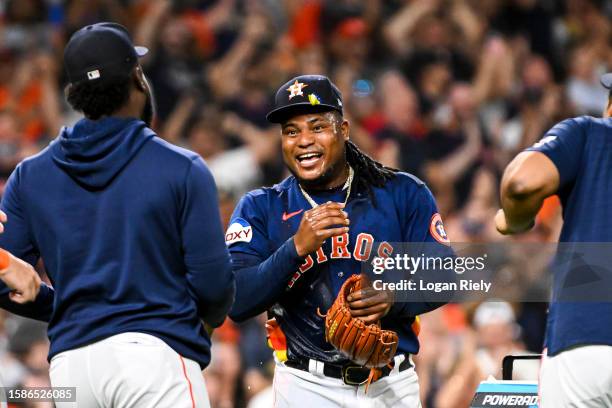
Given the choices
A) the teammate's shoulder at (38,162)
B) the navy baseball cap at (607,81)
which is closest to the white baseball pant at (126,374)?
the teammate's shoulder at (38,162)

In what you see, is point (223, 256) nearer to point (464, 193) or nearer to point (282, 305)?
point (282, 305)

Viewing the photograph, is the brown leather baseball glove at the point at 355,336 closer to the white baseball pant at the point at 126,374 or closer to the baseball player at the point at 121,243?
the baseball player at the point at 121,243

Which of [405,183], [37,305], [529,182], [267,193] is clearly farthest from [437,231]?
[37,305]

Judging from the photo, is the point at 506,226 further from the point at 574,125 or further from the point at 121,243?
the point at 121,243

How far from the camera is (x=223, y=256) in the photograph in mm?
3359

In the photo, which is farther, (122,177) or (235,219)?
(235,219)

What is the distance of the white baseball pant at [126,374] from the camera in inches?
127

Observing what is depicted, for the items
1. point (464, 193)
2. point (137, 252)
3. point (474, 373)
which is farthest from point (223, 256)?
point (464, 193)

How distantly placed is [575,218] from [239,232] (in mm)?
1363

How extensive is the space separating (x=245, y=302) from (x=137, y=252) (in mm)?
891

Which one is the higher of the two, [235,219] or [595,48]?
[595,48]

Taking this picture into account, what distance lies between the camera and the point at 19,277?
11.2 ft

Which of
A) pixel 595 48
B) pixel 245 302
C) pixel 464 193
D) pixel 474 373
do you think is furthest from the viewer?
pixel 595 48

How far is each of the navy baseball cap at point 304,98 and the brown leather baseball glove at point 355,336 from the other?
684 mm
